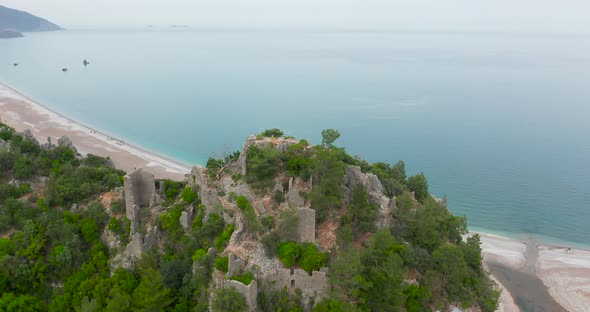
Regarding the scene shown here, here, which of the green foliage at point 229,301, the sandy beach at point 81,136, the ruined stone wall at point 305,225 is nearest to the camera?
the green foliage at point 229,301

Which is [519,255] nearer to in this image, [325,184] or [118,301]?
[325,184]

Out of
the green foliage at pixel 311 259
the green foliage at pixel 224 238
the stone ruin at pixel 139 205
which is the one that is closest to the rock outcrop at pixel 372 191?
the green foliage at pixel 311 259

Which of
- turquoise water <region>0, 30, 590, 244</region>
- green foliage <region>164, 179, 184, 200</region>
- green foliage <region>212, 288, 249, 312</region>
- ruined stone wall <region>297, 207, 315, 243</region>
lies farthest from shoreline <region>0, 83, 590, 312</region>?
green foliage <region>164, 179, 184, 200</region>

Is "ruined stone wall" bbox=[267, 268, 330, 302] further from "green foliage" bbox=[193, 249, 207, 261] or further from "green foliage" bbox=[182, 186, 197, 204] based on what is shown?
"green foliage" bbox=[182, 186, 197, 204]

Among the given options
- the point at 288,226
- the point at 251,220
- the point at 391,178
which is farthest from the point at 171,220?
the point at 391,178

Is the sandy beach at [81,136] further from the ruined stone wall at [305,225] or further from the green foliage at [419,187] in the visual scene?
the ruined stone wall at [305,225]

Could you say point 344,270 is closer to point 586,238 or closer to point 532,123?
point 586,238

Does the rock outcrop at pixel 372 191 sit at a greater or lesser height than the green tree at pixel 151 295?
greater
